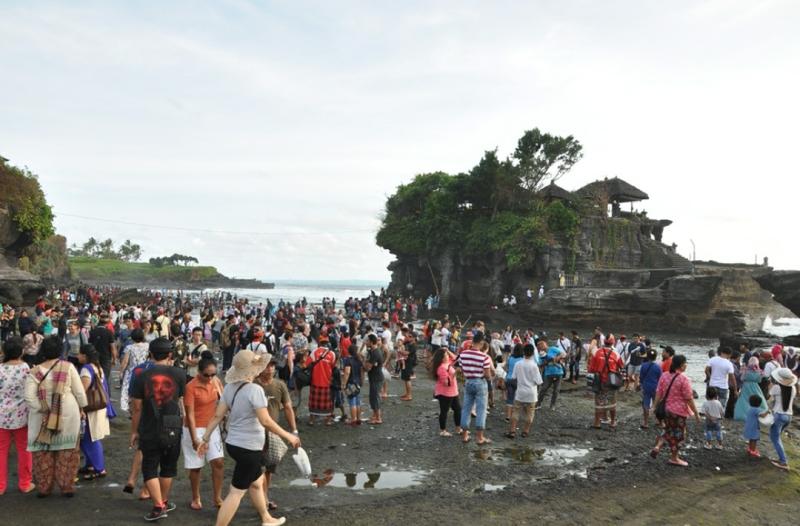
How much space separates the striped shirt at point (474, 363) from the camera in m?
8.23

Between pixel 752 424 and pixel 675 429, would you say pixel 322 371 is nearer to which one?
pixel 675 429

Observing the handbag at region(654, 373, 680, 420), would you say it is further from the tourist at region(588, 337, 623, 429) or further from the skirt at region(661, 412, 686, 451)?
the tourist at region(588, 337, 623, 429)

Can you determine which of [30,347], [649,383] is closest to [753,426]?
[649,383]

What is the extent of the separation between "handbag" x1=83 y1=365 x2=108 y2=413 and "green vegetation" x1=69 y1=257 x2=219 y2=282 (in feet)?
338

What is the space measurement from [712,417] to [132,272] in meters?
115

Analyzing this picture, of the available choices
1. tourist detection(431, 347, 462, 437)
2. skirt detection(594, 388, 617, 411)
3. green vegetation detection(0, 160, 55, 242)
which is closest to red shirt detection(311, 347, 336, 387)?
tourist detection(431, 347, 462, 437)

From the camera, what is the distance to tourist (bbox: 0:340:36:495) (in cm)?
528

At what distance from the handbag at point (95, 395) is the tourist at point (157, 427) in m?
1.05

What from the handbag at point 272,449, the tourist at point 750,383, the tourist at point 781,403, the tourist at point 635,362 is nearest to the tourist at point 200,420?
the handbag at point 272,449

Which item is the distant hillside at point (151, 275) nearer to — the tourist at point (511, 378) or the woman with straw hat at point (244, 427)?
the tourist at point (511, 378)

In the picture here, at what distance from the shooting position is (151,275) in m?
108

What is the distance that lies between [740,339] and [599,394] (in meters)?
22.4

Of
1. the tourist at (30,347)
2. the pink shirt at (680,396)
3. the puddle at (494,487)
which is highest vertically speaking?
the tourist at (30,347)

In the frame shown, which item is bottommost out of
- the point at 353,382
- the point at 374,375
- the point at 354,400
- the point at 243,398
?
the point at 354,400
